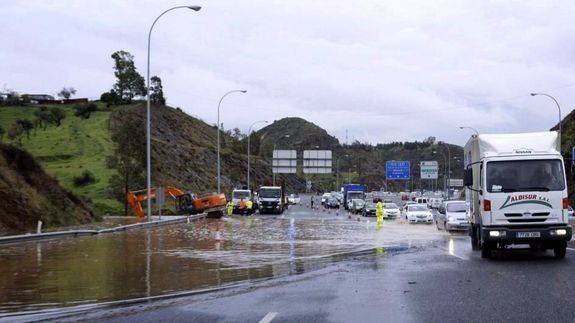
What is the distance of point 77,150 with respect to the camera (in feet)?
263

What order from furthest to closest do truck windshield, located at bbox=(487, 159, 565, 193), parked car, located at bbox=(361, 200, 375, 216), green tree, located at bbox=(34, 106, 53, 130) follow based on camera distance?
green tree, located at bbox=(34, 106, 53, 130)
parked car, located at bbox=(361, 200, 375, 216)
truck windshield, located at bbox=(487, 159, 565, 193)

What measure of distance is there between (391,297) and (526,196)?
6.87 m

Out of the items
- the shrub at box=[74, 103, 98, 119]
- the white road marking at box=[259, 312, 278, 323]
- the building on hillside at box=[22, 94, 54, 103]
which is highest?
the building on hillside at box=[22, 94, 54, 103]

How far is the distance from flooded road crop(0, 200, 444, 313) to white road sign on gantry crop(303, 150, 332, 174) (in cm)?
5752

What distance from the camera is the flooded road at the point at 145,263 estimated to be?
41.1 feet

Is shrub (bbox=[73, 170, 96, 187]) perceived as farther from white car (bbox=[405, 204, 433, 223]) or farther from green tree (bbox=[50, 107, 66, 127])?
white car (bbox=[405, 204, 433, 223])

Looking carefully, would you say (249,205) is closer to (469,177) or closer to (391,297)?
(469,177)

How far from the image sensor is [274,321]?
909 centimetres

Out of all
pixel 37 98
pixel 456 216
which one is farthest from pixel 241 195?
pixel 37 98

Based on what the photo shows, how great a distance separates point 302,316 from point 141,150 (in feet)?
155

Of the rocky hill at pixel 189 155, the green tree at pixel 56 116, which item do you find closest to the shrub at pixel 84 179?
the rocky hill at pixel 189 155

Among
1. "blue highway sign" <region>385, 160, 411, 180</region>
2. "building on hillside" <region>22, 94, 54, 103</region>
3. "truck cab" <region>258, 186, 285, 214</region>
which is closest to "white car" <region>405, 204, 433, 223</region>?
"truck cab" <region>258, 186, 285, 214</region>

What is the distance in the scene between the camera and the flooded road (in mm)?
12531

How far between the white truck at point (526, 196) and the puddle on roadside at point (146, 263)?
14.7 ft
